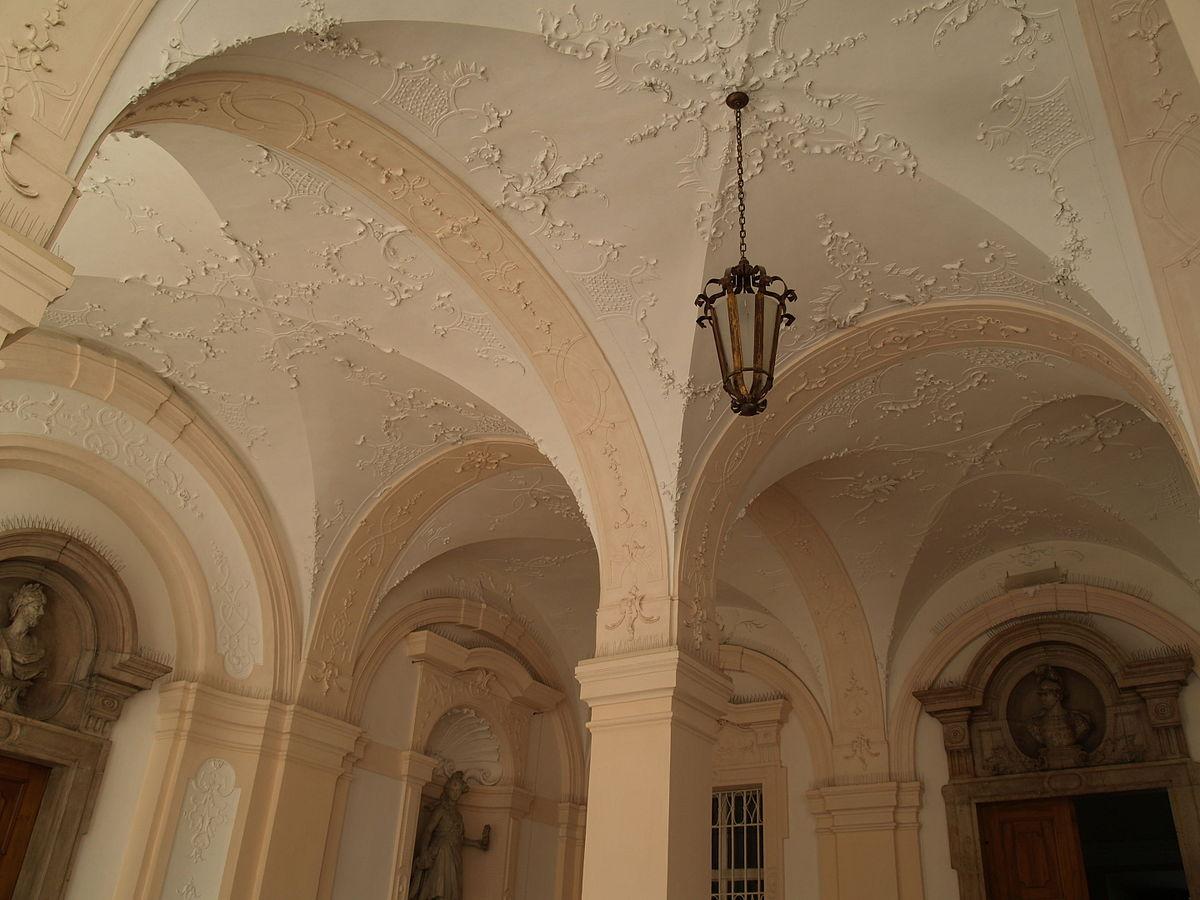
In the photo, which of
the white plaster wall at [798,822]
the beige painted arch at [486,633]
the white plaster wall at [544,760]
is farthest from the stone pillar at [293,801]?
the white plaster wall at [798,822]

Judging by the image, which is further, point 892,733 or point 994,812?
point 892,733

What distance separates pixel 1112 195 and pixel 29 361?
733 centimetres

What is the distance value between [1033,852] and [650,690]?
5.00 meters

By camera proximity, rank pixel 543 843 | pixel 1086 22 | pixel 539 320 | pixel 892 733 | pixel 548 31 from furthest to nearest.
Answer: pixel 543 843 → pixel 892 733 → pixel 539 320 → pixel 548 31 → pixel 1086 22

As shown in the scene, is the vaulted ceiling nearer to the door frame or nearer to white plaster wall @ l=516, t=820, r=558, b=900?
the door frame

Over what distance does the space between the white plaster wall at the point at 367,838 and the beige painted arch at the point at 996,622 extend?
16.0 feet

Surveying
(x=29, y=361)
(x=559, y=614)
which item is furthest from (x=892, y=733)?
(x=29, y=361)

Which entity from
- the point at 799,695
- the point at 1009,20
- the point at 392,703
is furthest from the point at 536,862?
the point at 1009,20

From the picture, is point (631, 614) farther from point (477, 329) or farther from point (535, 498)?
point (535, 498)

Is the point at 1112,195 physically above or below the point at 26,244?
above

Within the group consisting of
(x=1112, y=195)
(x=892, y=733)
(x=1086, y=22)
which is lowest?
(x=892, y=733)

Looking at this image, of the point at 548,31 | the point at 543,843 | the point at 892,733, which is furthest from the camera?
the point at 543,843

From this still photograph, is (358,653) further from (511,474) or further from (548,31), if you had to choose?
(548,31)

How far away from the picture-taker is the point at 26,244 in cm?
368
